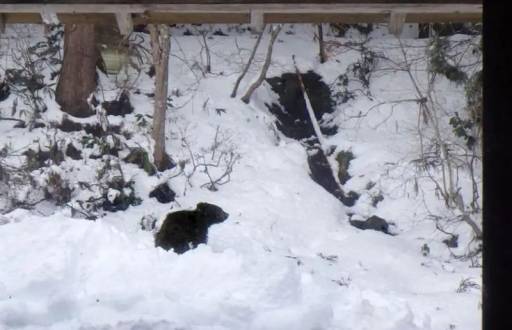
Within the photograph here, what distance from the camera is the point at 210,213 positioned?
10.4 meters

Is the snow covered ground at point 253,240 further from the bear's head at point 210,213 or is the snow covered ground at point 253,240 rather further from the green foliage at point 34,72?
the green foliage at point 34,72

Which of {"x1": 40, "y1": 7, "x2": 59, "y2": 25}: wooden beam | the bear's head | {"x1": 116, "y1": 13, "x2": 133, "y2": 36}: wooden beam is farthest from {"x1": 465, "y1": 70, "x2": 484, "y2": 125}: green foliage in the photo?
{"x1": 40, "y1": 7, "x2": 59, "y2": 25}: wooden beam

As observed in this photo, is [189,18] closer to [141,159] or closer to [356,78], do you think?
[141,159]

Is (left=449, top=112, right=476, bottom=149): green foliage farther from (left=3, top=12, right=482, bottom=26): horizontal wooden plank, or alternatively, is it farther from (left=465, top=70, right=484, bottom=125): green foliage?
(left=3, top=12, right=482, bottom=26): horizontal wooden plank

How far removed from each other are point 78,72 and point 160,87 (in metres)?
1.88

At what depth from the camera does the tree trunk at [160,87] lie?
12758mm

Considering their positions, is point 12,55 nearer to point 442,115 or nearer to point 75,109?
point 75,109

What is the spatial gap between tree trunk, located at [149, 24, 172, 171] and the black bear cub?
2.89 m

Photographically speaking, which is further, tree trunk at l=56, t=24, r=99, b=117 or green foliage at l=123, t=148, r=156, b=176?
tree trunk at l=56, t=24, r=99, b=117

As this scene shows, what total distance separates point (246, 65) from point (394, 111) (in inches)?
→ 117

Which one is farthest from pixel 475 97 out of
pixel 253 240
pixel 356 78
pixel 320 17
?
pixel 320 17

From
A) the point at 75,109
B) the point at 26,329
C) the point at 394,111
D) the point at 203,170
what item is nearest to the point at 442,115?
the point at 394,111

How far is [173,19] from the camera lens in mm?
5340

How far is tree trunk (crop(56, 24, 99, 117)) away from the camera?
45.1ft
